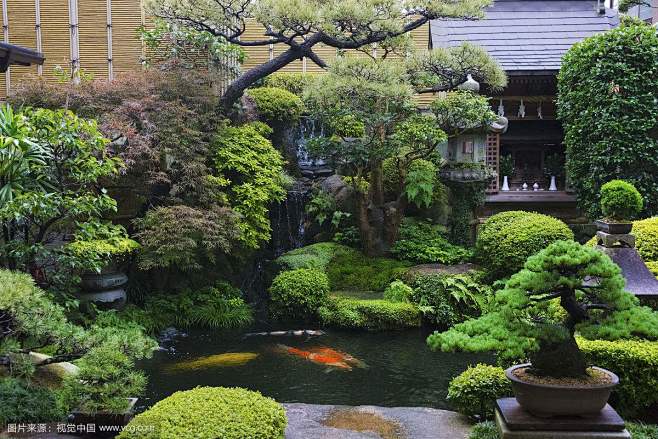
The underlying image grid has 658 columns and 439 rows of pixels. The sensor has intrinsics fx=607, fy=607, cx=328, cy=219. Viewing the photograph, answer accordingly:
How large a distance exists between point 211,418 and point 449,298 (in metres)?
7.99

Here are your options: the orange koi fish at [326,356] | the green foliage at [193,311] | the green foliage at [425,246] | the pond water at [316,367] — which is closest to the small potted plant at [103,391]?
the pond water at [316,367]

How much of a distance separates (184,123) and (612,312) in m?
9.52

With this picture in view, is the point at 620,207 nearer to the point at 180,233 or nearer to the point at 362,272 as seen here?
the point at 362,272

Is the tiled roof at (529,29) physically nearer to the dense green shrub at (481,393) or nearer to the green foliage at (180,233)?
the green foliage at (180,233)

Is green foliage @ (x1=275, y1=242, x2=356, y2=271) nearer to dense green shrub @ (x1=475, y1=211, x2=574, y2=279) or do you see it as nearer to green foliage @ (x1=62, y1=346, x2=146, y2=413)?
dense green shrub @ (x1=475, y1=211, x2=574, y2=279)

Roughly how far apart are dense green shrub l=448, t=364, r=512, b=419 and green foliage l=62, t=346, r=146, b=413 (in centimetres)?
335

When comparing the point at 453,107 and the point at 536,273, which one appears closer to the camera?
the point at 536,273

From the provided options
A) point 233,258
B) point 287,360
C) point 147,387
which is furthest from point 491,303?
point 147,387

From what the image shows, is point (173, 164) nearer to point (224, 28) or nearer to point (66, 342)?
point (224, 28)

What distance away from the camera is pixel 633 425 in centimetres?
626

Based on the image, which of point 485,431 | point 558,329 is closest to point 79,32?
point 485,431

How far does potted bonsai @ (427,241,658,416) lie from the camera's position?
16.4 ft

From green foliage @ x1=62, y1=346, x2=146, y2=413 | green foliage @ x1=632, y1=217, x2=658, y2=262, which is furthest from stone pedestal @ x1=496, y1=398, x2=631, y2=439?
green foliage @ x1=632, y1=217, x2=658, y2=262

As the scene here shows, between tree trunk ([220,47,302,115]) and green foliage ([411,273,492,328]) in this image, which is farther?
tree trunk ([220,47,302,115])
